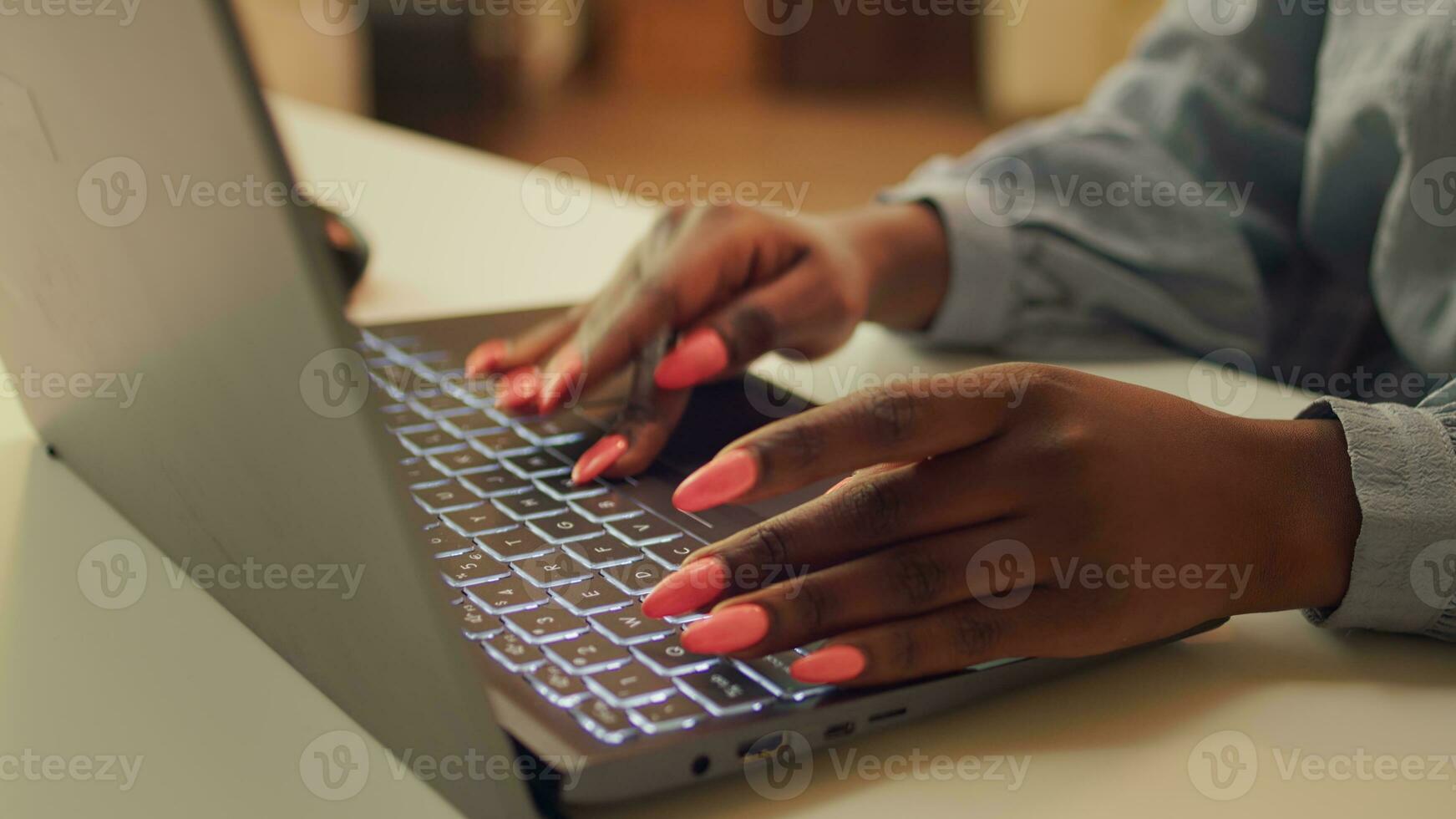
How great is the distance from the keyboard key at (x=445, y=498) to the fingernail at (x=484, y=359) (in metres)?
0.16

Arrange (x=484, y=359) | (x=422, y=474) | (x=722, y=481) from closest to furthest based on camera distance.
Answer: (x=722, y=481) < (x=422, y=474) < (x=484, y=359)

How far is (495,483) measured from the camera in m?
0.51

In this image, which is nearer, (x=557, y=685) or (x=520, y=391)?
(x=557, y=685)

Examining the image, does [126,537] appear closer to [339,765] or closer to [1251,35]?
[339,765]

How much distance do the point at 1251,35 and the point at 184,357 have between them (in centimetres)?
69

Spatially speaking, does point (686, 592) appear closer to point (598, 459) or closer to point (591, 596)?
point (591, 596)

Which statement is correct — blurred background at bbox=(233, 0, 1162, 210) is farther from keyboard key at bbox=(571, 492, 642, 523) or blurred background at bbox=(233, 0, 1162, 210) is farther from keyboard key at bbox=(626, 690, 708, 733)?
keyboard key at bbox=(626, 690, 708, 733)

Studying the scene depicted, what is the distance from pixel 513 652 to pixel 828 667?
9 cm

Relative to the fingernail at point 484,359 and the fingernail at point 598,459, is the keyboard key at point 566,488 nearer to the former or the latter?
the fingernail at point 598,459

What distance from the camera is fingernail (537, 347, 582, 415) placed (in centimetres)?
60

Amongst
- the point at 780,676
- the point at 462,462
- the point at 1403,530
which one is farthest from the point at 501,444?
the point at 1403,530

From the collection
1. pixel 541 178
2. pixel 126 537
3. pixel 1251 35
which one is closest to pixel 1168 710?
pixel 126 537

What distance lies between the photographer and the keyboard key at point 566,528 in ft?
1.50

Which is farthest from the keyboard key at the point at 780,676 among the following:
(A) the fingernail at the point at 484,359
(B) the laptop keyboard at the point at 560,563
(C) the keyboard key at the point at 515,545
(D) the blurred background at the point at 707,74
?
(D) the blurred background at the point at 707,74
